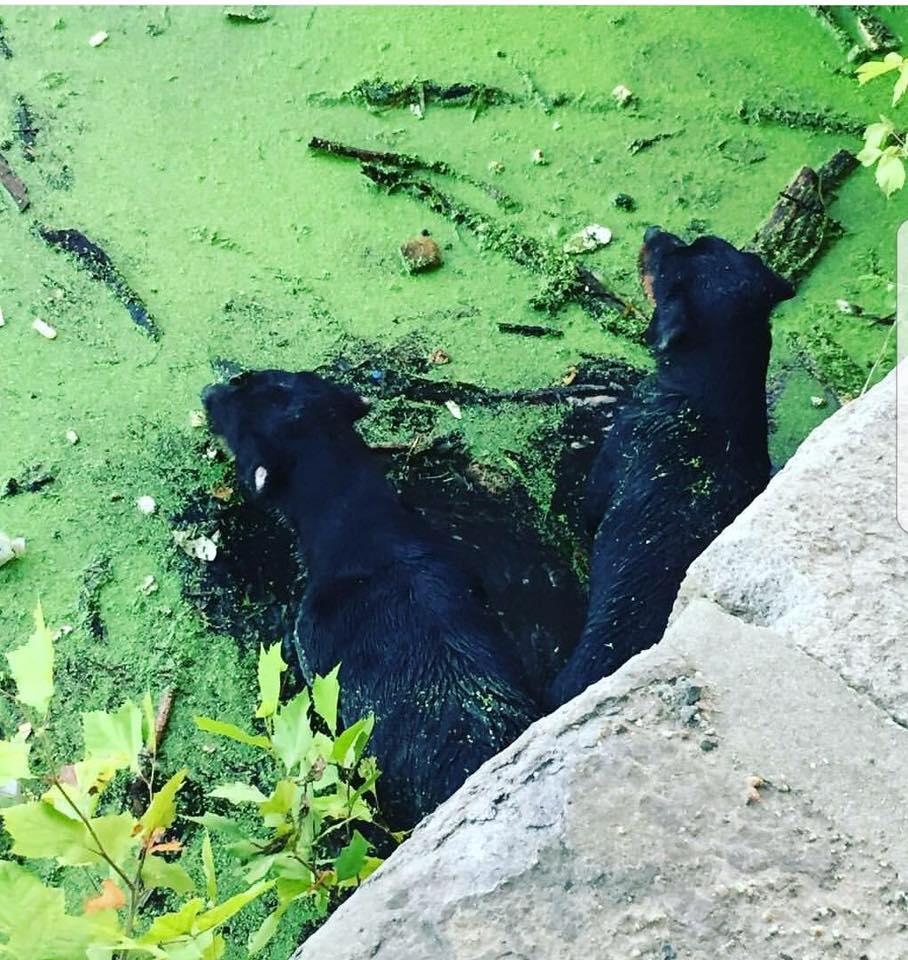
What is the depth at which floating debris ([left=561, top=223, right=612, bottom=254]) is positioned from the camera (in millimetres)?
3471

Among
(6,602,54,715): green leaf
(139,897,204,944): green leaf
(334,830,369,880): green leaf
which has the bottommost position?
(334,830,369,880): green leaf

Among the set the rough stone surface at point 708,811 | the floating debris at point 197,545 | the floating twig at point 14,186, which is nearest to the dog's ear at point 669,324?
the floating debris at point 197,545

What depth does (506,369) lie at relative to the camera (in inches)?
130

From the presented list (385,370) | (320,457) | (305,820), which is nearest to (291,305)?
(385,370)

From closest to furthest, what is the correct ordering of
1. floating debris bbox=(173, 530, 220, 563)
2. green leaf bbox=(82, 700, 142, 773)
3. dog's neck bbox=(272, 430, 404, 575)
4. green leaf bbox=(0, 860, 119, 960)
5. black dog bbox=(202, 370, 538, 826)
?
green leaf bbox=(0, 860, 119, 960) → green leaf bbox=(82, 700, 142, 773) → black dog bbox=(202, 370, 538, 826) → dog's neck bbox=(272, 430, 404, 575) → floating debris bbox=(173, 530, 220, 563)

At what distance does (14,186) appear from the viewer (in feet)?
11.6

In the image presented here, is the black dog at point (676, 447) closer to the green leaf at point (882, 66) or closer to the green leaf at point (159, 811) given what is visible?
the green leaf at point (882, 66)

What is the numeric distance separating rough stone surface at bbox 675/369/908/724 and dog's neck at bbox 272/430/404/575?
48.0 inches

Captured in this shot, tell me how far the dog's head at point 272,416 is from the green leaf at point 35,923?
183cm

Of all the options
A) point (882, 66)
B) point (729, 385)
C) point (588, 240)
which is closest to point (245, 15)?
point (588, 240)

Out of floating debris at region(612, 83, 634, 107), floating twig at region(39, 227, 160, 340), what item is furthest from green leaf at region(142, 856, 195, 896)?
→ floating debris at region(612, 83, 634, 107)

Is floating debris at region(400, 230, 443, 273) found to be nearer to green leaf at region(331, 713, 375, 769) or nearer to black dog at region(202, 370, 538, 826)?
black dog at region(202, 370, 538, 826)

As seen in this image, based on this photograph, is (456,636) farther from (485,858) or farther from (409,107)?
(409,107)

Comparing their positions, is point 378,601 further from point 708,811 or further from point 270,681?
point 708,811
